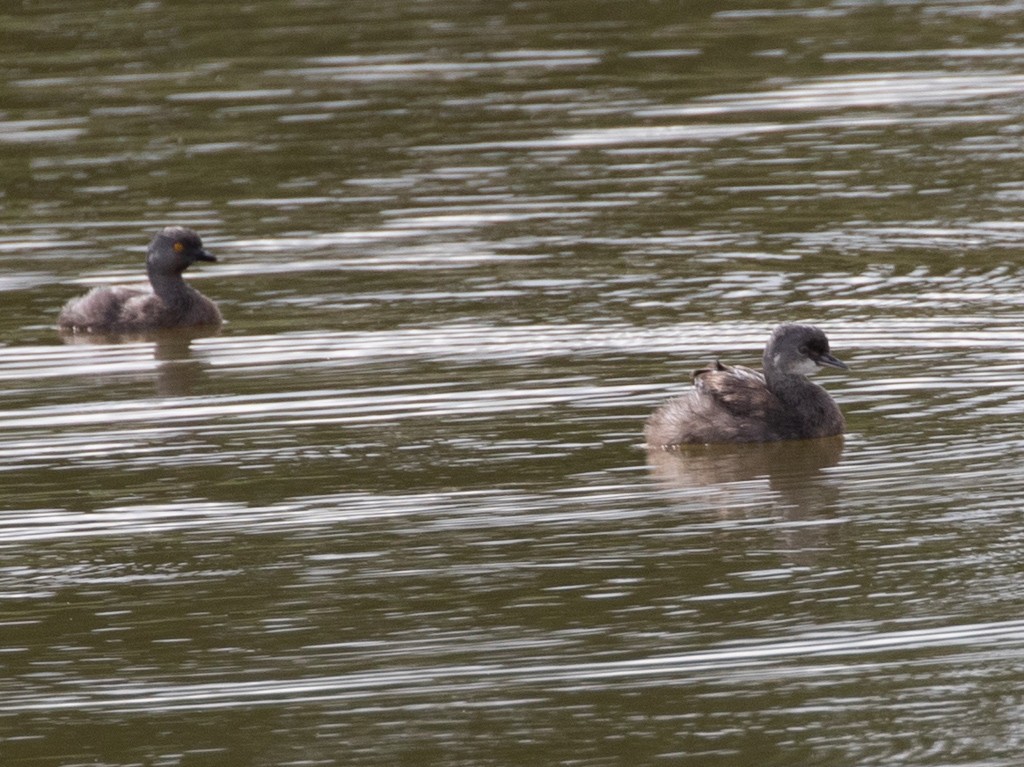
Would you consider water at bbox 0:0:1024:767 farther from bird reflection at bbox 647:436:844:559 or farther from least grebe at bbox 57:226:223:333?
least grebe at bbox 57:226:223:333

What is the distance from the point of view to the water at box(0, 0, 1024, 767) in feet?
27.0

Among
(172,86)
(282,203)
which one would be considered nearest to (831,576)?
(282,203)

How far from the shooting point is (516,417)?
40.8 ft

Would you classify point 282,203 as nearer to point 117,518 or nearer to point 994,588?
point 117,518

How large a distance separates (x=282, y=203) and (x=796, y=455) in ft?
27.9

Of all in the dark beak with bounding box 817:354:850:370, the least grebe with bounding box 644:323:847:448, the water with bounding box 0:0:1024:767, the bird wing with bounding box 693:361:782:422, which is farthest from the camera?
the dark beak with bounding box 817:354:850:370

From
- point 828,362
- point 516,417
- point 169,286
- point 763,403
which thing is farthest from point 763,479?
point 169,286

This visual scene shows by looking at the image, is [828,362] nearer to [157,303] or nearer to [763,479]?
[763,479]

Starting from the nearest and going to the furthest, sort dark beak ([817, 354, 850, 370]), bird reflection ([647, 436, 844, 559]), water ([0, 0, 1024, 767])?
water ([0, 0, 1024, 767]) < bird reflection ([647, 436, 844, 559]) < dark beak ([817, 354, 850, 370])

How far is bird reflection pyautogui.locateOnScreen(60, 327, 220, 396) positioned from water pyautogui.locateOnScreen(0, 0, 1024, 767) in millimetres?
61

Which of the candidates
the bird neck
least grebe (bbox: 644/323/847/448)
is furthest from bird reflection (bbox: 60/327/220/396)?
least grebe (bbox: 644/323/847/448)

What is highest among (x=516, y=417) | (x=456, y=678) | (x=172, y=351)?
(x=172, y=351)

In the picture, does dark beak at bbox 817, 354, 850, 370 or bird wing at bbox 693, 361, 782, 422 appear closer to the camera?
bird wing at bbox 693, 361, 782, 422

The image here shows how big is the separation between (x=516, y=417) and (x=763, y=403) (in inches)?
51.8
